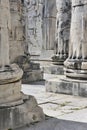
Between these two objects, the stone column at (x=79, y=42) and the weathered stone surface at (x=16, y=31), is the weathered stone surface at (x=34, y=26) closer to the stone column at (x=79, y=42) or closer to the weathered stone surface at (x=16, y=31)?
the weathered stone surface at (x=16, y=31)

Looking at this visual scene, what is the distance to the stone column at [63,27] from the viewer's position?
1200cm

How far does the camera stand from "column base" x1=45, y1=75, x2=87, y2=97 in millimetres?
7938

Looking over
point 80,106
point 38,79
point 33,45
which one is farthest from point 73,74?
point 33,45

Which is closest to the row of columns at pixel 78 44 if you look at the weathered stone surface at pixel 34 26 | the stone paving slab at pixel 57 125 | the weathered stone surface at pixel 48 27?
the stone paving slab at pixel 57 125

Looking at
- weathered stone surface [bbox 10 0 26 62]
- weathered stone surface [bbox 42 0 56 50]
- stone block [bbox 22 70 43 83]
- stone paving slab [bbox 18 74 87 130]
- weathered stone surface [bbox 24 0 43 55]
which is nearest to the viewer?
stone paving slab [bbox 18 74 87 130]

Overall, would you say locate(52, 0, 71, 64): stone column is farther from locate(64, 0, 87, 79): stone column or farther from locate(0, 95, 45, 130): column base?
locate(0, 95, 45, 130): column base

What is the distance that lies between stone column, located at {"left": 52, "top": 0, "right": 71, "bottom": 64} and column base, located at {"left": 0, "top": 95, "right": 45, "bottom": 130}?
23.4 feet

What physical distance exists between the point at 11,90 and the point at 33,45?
19065 millimetres

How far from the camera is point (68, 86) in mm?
8258

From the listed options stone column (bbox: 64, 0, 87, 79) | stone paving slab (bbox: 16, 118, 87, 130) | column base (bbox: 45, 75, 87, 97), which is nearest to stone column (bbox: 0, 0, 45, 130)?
stone paving slab (bbox: 16, 118, 87, 130)

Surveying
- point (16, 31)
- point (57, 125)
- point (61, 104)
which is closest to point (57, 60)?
point (16, 31)

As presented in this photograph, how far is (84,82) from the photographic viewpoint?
7961 millimetres

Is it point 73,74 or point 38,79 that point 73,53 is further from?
point 38,79

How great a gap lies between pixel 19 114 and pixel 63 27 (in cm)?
782
